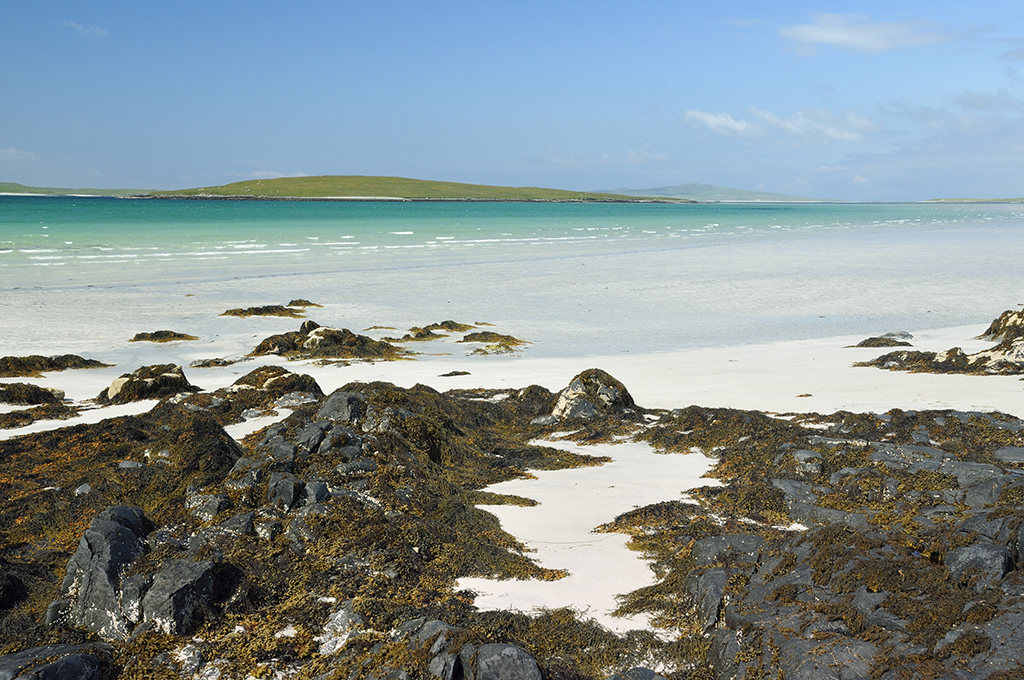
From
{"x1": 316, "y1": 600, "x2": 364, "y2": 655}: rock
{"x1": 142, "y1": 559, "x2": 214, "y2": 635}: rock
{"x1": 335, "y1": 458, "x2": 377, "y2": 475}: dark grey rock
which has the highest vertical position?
{"x1": 335, "y1": 458, "x2": 377, "y2": 475}: dark grey rock

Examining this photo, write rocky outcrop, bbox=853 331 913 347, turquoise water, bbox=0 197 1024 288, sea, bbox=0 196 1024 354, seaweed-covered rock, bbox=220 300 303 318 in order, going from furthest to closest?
turquoise water, bbox=0 197 1024 288
seaweed-covered rock, bbox=220 300 303 318
sea, bbox=0 196 1024 354
rocky outcrop, bbox=853 331 913 347

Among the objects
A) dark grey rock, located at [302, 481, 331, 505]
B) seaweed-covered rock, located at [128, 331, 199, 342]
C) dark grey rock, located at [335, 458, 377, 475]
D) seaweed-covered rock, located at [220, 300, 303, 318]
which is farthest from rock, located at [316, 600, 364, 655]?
seaweed-covered rock, located at [220, 300, 303, 318]

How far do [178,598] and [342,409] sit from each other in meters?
3.56

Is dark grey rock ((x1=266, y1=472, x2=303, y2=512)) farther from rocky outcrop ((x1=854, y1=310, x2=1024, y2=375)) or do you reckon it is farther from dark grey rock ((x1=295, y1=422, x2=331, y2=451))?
rocky outcrop ((x1=854, y1=310, x2=1024, y2=375))

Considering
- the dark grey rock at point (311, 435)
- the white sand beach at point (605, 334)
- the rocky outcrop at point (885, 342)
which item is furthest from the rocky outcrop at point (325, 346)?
the rocky outcrop at point (885, 342)

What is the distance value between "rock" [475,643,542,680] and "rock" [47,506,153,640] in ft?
8.40

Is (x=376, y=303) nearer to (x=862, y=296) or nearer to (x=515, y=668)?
(x=862, y=296)

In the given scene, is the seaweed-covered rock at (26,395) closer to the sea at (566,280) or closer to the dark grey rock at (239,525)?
the dark grey rock at (239,525)

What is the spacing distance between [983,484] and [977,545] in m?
1.88

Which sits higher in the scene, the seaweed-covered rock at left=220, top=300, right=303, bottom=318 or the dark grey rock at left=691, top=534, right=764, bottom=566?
→ the seaweed-covered rock at left=220, top=300, right=303, bottom=318

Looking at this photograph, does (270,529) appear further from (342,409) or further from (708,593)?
(708,593)

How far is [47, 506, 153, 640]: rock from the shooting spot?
5020 millimetres

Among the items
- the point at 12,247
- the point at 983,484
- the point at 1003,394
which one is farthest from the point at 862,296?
the point at 12,247

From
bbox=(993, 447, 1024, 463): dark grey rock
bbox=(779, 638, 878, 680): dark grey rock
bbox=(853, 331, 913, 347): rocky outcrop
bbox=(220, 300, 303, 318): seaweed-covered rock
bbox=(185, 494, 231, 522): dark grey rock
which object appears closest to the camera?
bbox=(779, 638, 878, 680): dark grey rock
